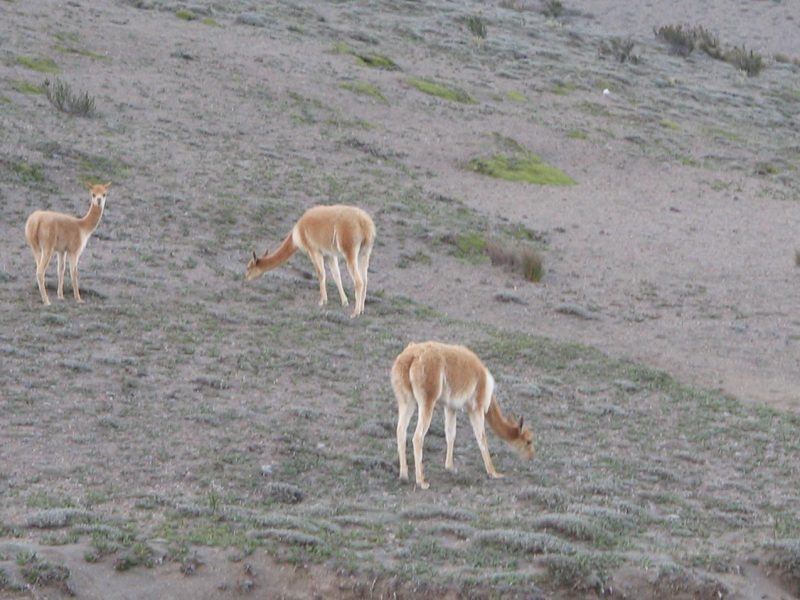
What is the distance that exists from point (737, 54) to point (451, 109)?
2197 centimetres

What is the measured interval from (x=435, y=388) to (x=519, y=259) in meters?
11.7

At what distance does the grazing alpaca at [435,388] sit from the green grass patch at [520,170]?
18613 millimetres

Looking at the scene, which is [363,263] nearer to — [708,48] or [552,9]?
[708,48]

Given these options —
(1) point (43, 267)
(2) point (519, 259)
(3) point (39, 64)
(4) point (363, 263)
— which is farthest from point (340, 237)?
(3) point (39, 64)

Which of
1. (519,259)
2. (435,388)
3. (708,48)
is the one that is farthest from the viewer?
(708,48)

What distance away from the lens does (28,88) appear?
28656 mm

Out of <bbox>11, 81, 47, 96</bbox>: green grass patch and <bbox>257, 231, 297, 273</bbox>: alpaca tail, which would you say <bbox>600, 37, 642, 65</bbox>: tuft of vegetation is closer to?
<bbox>11, 81, 47, 96</bbox>: green grass patch

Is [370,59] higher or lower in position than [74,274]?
lower

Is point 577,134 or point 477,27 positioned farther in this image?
point 477,27

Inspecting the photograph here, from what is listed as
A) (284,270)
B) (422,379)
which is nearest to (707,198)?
(284,270)

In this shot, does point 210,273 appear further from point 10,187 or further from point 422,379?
point 422,379

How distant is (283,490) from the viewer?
11.5 meters

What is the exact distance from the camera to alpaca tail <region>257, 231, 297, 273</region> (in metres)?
18.3

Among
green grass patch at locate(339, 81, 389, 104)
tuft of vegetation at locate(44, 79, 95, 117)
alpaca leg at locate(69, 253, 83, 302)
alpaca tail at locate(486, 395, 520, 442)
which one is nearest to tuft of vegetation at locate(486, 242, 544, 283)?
alpaca leg at locate(69, 253, 83, 302)
